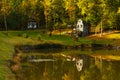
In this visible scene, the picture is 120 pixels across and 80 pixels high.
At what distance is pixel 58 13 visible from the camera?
5241 inches

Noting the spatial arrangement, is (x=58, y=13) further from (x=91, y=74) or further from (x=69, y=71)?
(x=91, y=74)

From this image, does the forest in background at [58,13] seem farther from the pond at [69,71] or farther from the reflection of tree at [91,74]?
the reflection of tree at [91,74]

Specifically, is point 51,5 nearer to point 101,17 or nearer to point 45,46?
point 101,17

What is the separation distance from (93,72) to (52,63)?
1231cm

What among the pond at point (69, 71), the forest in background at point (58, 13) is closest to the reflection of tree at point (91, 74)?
the pond at point (69, 71)

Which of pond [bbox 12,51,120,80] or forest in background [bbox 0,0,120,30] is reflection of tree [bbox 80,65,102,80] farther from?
forest in background [bbox 0,0,120,30]

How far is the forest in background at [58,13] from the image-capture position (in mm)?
115125

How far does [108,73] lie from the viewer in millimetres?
51125

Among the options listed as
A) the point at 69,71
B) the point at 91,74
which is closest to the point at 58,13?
the point at 69,71

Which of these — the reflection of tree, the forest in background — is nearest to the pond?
the reflection of tree

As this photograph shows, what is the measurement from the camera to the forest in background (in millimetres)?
115125

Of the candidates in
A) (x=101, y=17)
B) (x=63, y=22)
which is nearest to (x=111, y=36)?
(x=101, y=17)

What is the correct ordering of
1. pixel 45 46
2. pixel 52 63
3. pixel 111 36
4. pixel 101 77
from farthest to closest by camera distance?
pixel 111 36 → pixel 45 46 → pixel 52 63 → pixel 101 77

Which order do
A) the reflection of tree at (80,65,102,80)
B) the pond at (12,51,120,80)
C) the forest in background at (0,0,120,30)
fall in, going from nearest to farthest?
the reflection of tree at (80,65,102,80), the pond at (12,51,120,80), the forest in background at (0,0,120,30)
